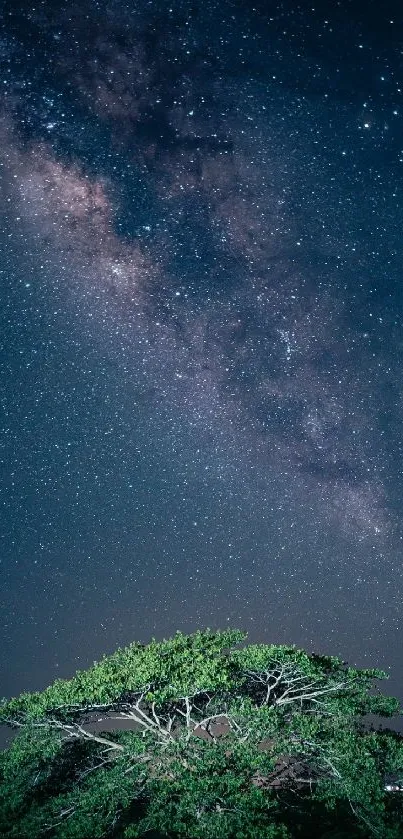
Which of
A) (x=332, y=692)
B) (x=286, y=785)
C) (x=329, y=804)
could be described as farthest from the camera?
(x=332, y=692)

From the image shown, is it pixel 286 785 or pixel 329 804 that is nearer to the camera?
pixel 329 804

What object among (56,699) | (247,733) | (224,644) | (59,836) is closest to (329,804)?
(247,733)

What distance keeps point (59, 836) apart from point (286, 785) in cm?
519

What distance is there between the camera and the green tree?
29.5 ft

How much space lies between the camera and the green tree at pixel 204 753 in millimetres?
9000

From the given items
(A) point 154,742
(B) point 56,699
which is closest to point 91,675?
(B) point 56,699

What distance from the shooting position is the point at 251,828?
8.12 m

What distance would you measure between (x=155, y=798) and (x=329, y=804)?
10.8 ft

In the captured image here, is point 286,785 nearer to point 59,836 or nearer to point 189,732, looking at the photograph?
point 189,732

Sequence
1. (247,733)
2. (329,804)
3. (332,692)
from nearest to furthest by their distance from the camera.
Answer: (329,804) < (247,733) < (332,692)

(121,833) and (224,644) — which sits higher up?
(224,644)

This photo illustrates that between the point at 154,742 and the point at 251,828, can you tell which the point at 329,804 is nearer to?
the point at 251,828

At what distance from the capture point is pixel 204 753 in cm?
980

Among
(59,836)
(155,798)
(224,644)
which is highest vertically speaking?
(224,644)
